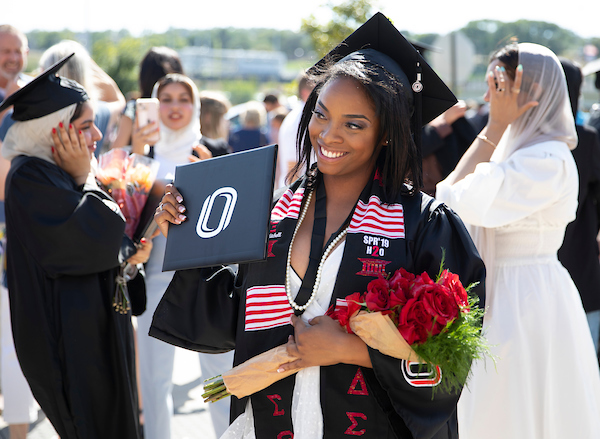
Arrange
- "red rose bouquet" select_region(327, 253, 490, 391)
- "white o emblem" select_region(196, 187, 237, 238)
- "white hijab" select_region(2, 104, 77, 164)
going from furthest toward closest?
1. "white hijab" select_region(2, 104, 77, 164)
2. "white o emblem" select_region(196, 187, 237, 238)
3. "red rose bouquet" select_region(327, 253, 490, 391)

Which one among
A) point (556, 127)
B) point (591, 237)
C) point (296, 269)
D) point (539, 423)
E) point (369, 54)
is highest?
point (369, 54)

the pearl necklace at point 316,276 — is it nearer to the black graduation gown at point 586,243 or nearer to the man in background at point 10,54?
the black graduation gown at point 586,243

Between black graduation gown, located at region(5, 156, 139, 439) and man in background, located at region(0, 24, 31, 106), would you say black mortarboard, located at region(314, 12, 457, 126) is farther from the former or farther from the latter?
man in background, located at region(0, 24, 31, 106)

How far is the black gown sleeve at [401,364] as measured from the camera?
2.08 metres

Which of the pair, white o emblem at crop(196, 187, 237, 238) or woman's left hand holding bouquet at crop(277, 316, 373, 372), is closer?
woman's left hand holding bouquet at crop(277, 316, 373, 372)

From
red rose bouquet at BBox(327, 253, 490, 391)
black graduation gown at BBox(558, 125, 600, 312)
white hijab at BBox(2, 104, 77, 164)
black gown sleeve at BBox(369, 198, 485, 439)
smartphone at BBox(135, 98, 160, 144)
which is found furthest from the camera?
black graduation gown at BBox(558, 125, 600, 312)

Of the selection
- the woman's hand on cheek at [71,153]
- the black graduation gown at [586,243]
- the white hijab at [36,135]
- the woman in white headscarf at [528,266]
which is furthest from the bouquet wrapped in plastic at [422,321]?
the black graduation gown at [586,243]

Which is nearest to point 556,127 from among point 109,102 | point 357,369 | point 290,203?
point 290,203

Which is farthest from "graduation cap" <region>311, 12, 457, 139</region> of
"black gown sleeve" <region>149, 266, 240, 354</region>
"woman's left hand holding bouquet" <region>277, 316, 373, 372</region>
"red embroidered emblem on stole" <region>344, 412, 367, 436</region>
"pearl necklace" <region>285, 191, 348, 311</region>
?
"red embroidered emblem on stole" <region>344, 412, 367, 436</region>

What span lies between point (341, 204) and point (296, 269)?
33 cm

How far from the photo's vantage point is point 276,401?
7.40ft

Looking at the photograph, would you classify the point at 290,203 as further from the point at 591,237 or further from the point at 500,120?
the point at 591,237

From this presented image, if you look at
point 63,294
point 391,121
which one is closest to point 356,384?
point 391,121

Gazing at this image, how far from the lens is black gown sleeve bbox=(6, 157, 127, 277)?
3.31 metres
